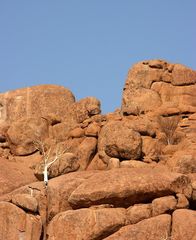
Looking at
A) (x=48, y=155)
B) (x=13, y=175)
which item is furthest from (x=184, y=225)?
(x=13, y=175)

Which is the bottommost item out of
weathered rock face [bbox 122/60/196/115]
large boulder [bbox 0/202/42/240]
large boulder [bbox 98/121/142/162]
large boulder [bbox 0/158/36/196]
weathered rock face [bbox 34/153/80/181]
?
large boulder [bbox 0/202/42/240]

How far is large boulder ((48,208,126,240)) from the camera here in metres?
36.0

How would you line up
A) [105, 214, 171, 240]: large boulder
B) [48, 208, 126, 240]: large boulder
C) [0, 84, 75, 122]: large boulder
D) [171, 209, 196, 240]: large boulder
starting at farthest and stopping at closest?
[0, 84, 75, 122]: large boulder → [48, 208, 126, 240]: large boulder → [105, 214, 171, 240]: large boulder → [171, 209, 196, 240]: large boulder

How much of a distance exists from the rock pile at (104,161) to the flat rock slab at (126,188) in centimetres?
6

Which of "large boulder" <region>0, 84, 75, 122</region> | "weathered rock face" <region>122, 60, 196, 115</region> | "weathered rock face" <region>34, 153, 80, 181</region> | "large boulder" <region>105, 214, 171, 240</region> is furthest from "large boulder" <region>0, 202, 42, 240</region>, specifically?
"weathered rock face" <region>122, 60, 196, 115</region>

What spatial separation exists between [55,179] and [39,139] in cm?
1261

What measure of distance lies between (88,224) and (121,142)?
422 inches

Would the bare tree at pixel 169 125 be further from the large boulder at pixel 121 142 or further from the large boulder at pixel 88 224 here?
the large boulder at pixel 88 224

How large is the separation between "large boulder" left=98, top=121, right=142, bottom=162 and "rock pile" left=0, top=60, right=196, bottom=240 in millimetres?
70

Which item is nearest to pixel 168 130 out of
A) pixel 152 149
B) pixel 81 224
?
pixel 152 149

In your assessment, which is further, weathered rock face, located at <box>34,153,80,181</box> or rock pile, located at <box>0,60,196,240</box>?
weathered rock face, located at <box>34,153,80,181</box>

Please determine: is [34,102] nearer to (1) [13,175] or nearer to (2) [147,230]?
(1) [13,175]

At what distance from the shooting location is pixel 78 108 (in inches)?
2222

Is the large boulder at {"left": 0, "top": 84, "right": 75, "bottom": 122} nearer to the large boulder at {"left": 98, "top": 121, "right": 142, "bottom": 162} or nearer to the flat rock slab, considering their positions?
the large boulder at {"left": 98, "top": 121, "right": 142, "bottom": 162}
